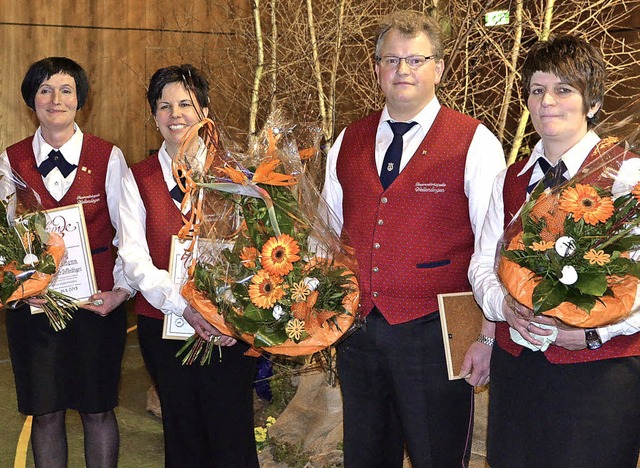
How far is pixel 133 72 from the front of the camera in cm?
820

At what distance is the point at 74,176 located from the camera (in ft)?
10.7

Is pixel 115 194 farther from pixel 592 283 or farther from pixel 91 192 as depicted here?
pixel 592 283

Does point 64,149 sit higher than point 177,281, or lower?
higher

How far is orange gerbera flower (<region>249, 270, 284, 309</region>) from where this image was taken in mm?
2311

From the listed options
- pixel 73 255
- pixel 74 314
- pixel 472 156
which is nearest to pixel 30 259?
pixel 73 255

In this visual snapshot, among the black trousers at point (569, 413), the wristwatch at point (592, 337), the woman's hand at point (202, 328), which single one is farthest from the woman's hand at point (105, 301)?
the wristwatch at point (592, 337)

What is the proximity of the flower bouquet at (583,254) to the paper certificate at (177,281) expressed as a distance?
3.84 ft

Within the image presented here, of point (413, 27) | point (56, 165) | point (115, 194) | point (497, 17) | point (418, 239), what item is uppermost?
point (497, 17)

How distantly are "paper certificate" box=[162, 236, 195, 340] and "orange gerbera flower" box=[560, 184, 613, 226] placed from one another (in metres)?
1.29

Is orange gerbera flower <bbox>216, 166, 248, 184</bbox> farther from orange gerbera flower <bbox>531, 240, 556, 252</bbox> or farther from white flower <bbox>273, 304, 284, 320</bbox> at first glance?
orange gerbera flower <bbox>531, 240, 556, 252</bbox>

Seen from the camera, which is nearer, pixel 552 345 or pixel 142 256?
pixel 552 345

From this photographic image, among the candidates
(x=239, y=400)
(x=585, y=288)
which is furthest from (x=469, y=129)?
(x=239, y=400)

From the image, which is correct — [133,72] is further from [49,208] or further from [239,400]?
[239,400]

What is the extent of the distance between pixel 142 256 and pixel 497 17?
2277mm
